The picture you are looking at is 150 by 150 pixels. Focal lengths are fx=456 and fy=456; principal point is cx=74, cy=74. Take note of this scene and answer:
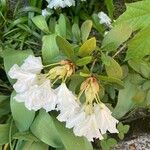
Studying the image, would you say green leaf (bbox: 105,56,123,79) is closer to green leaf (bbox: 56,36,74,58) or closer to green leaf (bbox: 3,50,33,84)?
green leaf (bbox: 56,36,74,58)

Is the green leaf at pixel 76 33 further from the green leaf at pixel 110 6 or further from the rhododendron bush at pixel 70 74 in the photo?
the green leaf at pixel 110 6

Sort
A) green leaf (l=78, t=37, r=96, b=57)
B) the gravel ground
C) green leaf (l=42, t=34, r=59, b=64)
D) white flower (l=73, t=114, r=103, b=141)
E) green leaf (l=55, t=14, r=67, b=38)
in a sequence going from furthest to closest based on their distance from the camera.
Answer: the gravel ground < green leaf (l=55, t=14, r=67, b=38) < green leaf (l=42, t=34, r=59, b=64) < green leaf (l=78, t=37, r=96, b=57) < white flower (l=73, t=114, r=103, b=141)

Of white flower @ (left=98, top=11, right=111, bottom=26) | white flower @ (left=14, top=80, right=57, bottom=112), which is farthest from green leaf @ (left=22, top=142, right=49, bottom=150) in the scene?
white flower @ (left=98, top=11, right=111, bottom=26)

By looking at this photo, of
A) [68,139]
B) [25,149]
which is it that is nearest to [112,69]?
[68,139]

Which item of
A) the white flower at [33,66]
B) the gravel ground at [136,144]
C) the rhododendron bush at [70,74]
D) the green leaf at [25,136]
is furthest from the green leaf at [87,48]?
the gravel ground at [136,144]

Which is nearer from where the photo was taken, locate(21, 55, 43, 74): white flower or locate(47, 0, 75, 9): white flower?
locate(21, 55, 43, 74): white flower

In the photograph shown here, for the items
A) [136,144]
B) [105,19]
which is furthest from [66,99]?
[136,144]

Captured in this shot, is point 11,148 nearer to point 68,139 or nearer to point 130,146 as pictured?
point 68,139
